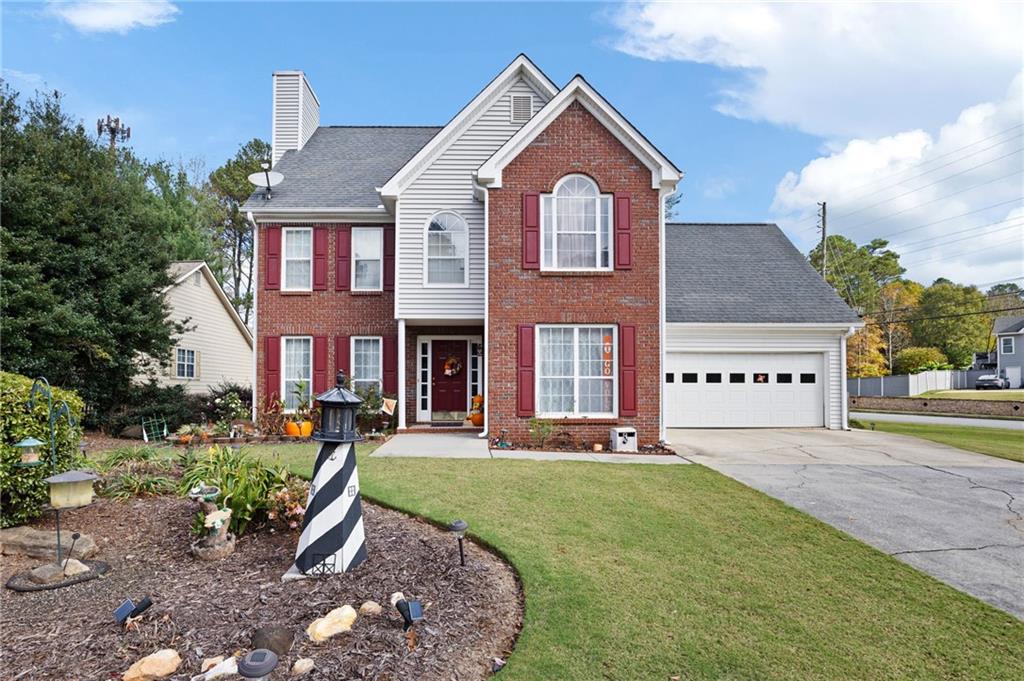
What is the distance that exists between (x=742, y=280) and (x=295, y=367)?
12.5 meters

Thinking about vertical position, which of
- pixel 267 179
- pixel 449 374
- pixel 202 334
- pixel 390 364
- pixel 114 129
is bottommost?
pixel 449 374

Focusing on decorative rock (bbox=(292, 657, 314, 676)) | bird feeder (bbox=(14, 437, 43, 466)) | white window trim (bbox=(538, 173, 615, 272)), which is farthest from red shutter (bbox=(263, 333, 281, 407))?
decorative rock (bbox=(292, 657, 314, 676))

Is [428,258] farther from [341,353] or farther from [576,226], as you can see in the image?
[576,226]

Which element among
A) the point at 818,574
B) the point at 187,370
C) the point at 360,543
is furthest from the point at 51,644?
the point at 187,370

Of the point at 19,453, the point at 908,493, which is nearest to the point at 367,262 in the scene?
the point at 19,453

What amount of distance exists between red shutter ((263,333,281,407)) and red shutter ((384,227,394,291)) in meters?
2.98

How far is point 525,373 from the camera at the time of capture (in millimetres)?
10891

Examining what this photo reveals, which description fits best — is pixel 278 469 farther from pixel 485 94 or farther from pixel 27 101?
pixel 27 101

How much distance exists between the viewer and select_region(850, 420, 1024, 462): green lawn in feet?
35.3

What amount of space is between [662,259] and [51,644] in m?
10.5

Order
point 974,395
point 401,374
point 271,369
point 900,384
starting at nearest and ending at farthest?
point 401,374 → point 271,369 → point 974,395 → point 900,384

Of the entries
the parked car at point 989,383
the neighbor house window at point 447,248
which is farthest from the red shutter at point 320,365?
the parked car at point 989,383

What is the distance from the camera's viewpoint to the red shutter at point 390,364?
1298 cm

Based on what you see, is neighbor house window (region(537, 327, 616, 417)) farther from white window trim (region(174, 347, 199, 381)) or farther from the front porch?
white window trim (region(174, 347, 199, 381))
